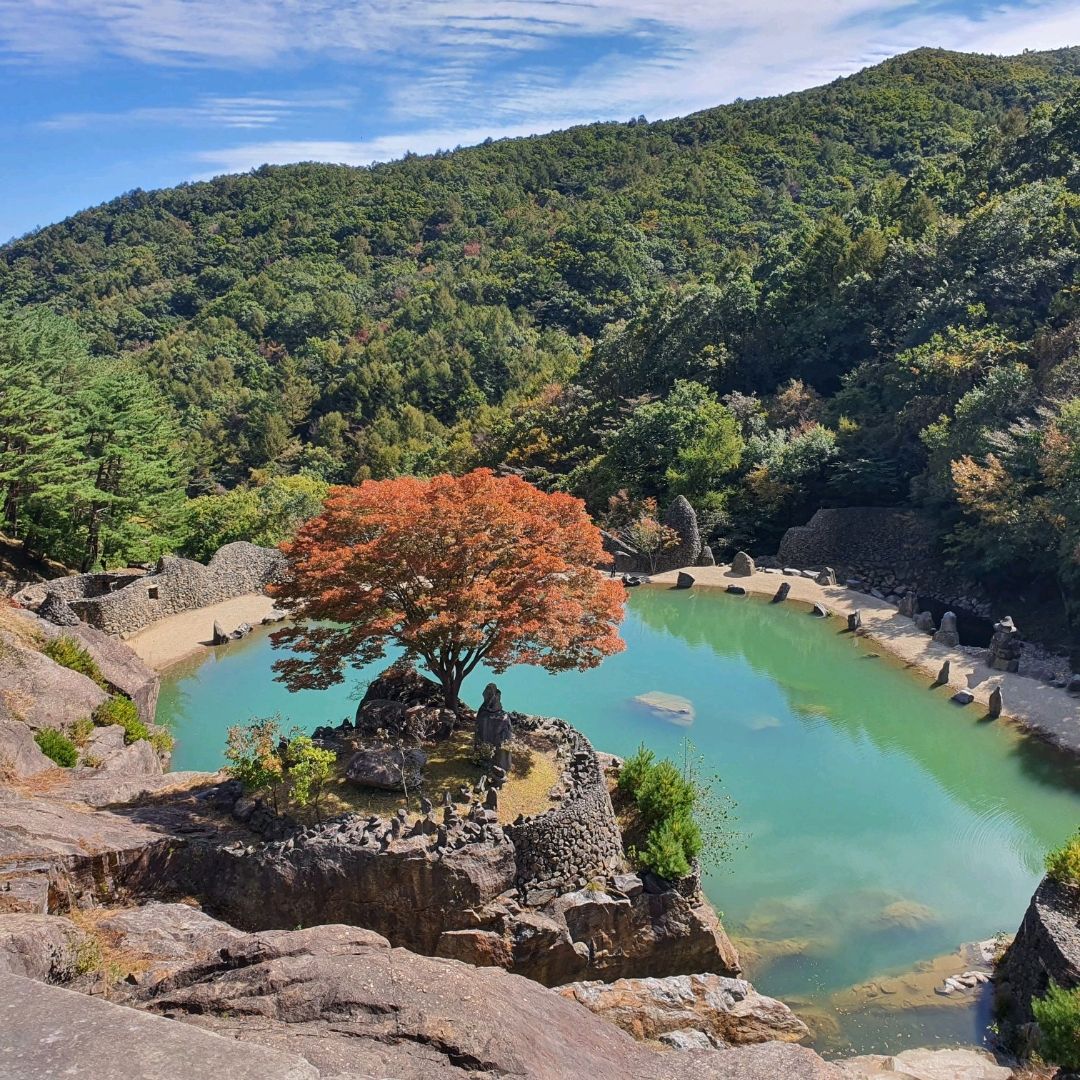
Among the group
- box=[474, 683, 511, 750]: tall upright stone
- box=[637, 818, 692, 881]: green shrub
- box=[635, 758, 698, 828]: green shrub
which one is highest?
box=[474, 683, 511, 750]: tall upright stone

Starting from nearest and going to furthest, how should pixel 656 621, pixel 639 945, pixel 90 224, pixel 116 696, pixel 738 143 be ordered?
pixel 639 945 → pixel 116 696 → pixel 656 621 → pixel 738 143 → pixel 90 224

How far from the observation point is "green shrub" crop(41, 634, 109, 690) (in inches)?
738

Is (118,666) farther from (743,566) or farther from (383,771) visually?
(743,566)

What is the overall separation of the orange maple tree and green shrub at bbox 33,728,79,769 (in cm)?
373

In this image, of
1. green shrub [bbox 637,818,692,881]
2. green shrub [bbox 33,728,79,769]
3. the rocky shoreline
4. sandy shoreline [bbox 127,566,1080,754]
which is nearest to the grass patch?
the rocky shoreline

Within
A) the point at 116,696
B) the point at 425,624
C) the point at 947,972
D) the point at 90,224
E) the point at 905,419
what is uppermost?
the point at 90,224

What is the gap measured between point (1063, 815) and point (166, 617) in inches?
968

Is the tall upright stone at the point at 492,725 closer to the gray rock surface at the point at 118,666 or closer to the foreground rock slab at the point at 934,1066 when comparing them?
the foreground rock slab at the point at 934,1066

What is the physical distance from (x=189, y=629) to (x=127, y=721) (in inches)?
414

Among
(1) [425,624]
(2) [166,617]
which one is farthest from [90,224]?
(1) [425,624]

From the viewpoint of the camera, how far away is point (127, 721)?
17.8 meters

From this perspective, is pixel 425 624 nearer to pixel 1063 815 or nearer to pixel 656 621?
pixel 1063 815

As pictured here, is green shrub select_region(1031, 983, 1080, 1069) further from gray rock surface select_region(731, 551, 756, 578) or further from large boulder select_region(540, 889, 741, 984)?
→ gray rock surface select_region(731, 551, 756, 578)

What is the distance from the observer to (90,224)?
10100cm
